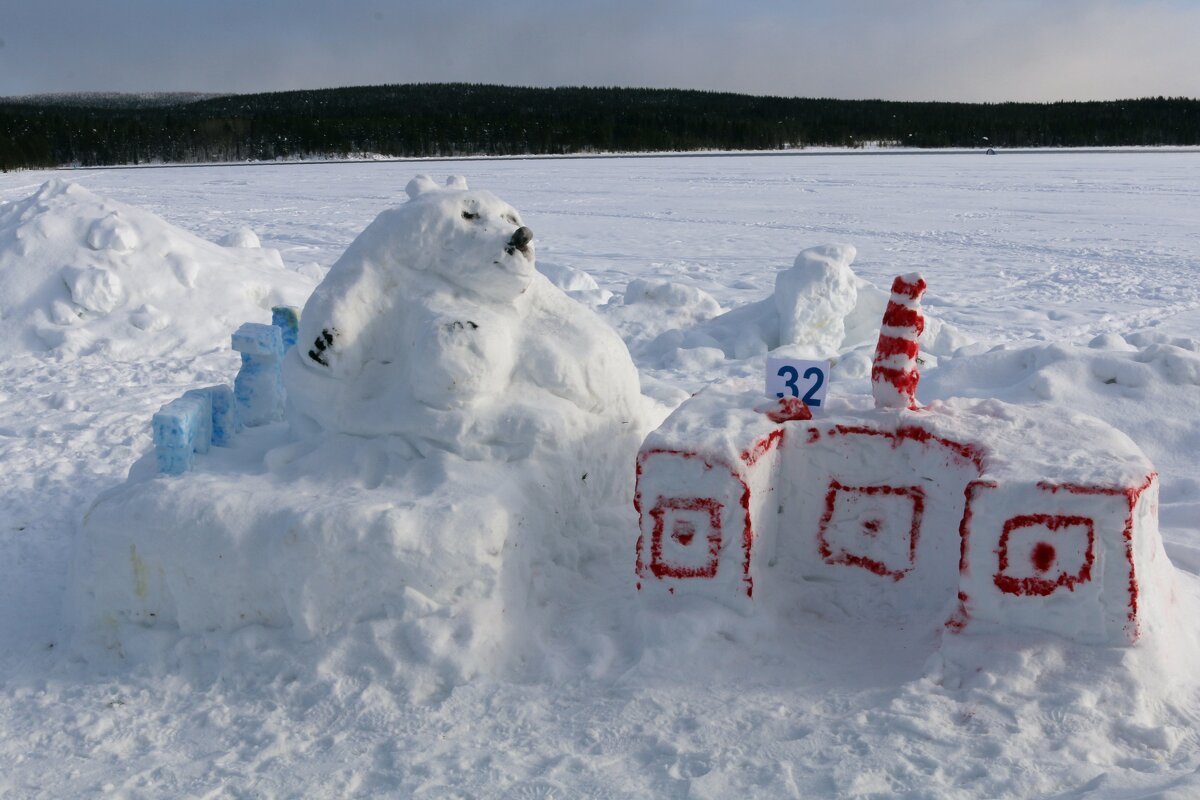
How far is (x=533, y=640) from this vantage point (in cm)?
313

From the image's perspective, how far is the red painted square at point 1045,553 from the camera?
2.78 meters

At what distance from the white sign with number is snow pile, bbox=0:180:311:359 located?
5239mm

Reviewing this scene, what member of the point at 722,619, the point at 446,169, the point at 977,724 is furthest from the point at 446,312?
the point at 446,169

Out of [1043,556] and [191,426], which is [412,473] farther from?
[1043,556]

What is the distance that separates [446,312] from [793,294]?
4.18m

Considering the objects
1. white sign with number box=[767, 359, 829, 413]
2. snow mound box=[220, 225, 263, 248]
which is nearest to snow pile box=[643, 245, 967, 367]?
white sign with number box=[767, 359, 829, 413]

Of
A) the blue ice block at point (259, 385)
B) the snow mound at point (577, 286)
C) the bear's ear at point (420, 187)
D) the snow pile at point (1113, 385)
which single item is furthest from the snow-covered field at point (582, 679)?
the snow mound at point (577, 286)

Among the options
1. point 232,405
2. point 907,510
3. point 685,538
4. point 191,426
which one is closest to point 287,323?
point 232,405

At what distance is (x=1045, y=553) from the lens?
281cm

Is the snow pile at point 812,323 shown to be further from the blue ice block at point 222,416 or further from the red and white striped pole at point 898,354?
the blue ice block at point 222,416

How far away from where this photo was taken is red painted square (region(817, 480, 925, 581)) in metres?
3.29

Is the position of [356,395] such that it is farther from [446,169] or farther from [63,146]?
[63,146]

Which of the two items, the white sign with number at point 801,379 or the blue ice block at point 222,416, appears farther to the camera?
the blue ice block at point 222,416

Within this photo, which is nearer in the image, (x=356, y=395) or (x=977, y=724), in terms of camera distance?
(x=977, y=724)
